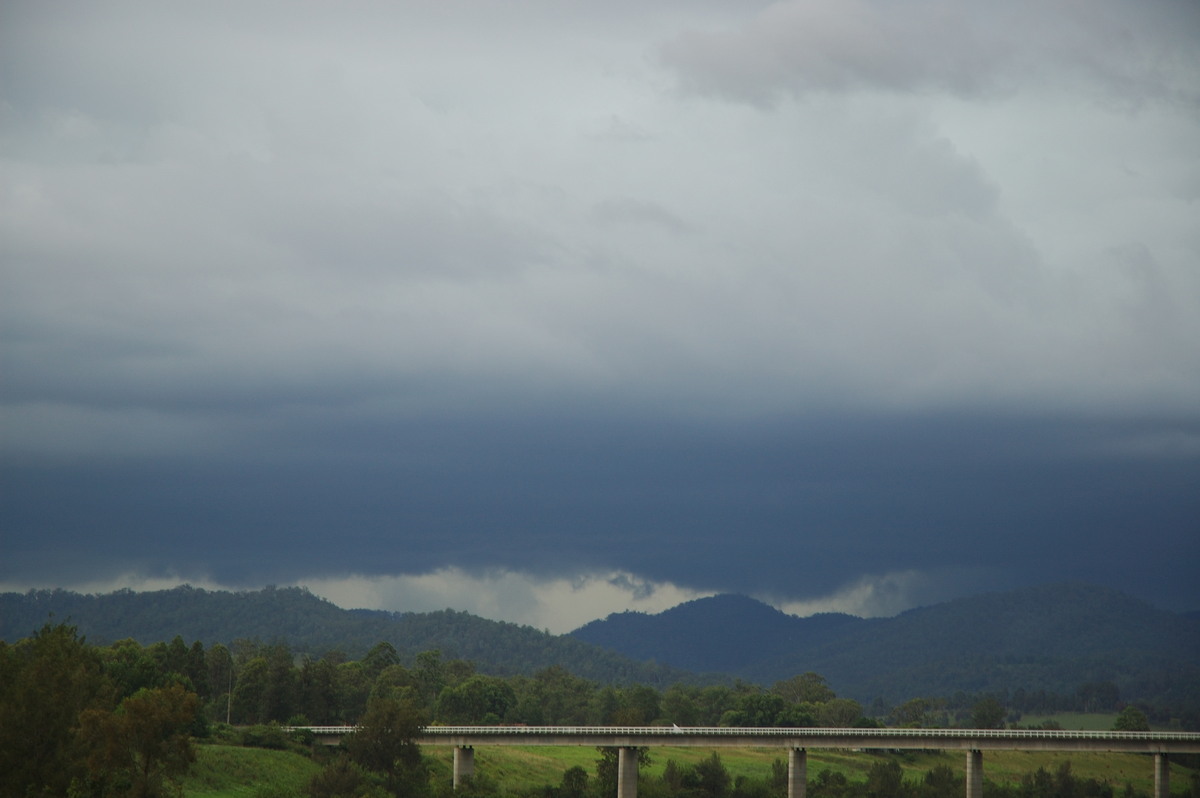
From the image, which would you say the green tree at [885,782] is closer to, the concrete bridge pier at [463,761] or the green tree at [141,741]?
the concrete bridge pier at [463,761]

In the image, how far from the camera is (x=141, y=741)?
89.7 meters

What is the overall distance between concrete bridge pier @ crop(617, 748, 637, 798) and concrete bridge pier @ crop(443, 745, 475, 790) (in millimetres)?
17153

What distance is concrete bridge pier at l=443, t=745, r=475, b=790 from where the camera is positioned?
143125 mm

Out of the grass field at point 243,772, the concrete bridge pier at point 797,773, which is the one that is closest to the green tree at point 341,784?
the grass field at point 243,772

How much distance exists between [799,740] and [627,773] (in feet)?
67.3

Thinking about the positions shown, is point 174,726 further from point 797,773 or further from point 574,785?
point 797,773

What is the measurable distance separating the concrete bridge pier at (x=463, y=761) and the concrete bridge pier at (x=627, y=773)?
17153 mm

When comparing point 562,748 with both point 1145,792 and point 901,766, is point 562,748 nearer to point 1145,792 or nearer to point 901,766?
point 901,766

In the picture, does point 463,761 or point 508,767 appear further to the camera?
point 508,767

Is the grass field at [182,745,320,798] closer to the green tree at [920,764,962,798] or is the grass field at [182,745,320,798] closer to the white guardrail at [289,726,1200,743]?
the white guardrail at [289,726,1200,743]

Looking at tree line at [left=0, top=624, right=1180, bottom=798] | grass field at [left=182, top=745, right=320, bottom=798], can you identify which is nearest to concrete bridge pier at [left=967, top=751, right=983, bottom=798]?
tree line at [left=0, top=624, right=1180, bottom=798]

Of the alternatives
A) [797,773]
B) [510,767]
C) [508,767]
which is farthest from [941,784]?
[508,767]

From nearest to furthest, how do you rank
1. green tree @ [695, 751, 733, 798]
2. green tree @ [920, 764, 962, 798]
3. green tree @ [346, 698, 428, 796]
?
green tree @ [346, 698, 428, 796]
green tree @ [695, 751, 733, 798]
green tree @ [920, 764, 962, 798]

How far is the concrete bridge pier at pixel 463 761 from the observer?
143 meters
